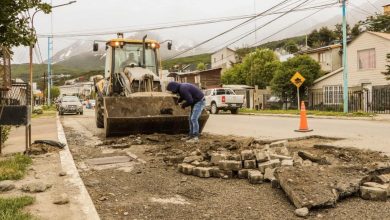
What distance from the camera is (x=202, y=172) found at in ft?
21.7

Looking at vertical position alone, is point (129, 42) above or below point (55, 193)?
above

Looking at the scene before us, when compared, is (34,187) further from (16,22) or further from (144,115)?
(144,115)

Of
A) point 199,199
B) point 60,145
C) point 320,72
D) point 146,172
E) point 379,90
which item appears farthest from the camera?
point 320,72

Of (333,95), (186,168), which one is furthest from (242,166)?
(333,95)

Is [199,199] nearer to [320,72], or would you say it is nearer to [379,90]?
[379,90]

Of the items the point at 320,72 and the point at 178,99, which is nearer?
the point at 178,99

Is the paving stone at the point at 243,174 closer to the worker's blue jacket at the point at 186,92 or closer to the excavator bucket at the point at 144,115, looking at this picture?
the worker's blue jacket at the point at 186,92

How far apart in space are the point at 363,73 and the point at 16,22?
3070cm

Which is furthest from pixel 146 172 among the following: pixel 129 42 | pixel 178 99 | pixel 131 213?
pixel 129 42

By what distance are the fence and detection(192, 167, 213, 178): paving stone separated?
24001 mm

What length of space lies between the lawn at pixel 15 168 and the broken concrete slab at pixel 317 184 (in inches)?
155

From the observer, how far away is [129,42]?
1441 cm

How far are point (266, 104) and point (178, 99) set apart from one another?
100 feet

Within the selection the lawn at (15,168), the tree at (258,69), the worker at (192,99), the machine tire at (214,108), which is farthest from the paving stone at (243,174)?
the tree at (258,69)
